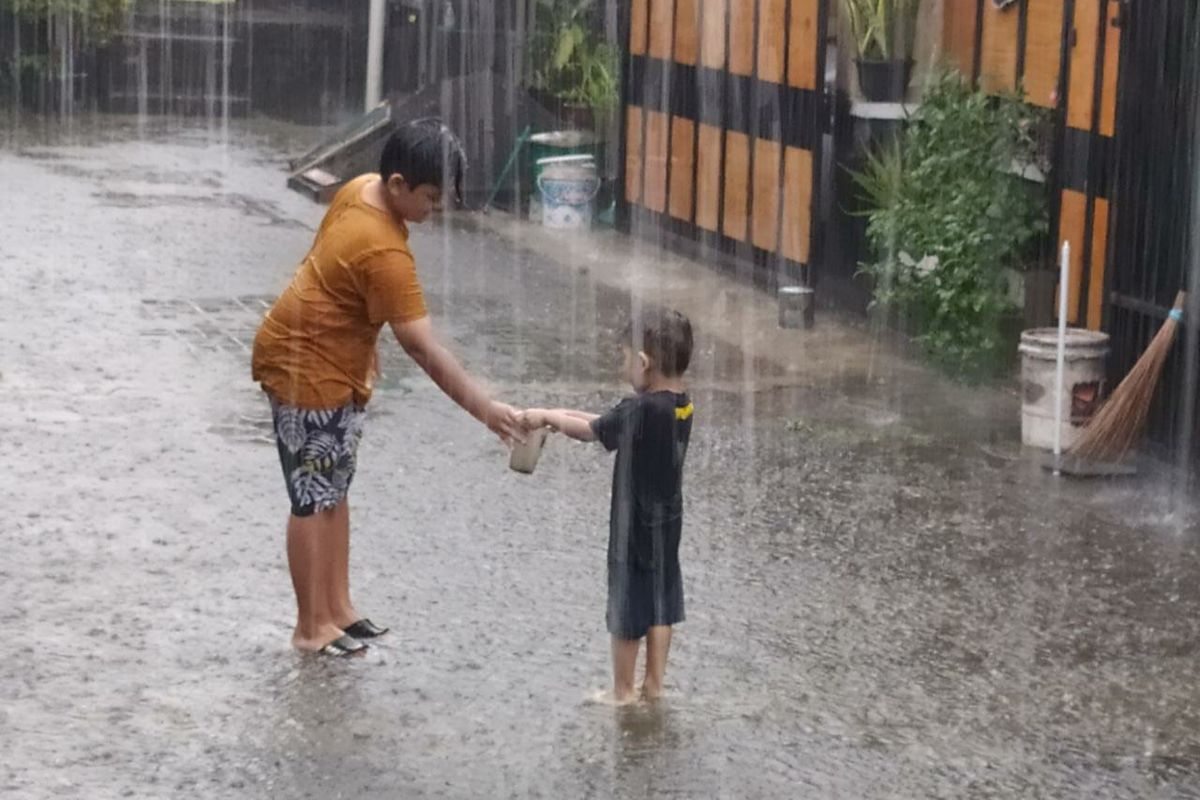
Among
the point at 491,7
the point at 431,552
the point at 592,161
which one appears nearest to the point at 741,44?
the point at 592,161

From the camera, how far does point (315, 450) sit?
650 cm

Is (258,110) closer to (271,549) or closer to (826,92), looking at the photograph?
(826,92)

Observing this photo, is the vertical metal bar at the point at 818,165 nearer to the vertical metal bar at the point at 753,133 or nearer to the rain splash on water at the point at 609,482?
the rain splash on water at the point at 609,482

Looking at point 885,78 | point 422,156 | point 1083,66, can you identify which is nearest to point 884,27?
point 885,78

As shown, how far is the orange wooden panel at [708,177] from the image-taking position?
47.6 feet

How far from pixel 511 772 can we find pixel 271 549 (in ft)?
7.63

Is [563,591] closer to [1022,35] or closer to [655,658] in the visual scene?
[655,658]

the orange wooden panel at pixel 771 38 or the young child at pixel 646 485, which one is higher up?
the orange wooden panel at pixel 771 38

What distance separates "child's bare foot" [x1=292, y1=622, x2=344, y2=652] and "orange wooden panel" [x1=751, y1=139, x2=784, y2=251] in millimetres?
7441

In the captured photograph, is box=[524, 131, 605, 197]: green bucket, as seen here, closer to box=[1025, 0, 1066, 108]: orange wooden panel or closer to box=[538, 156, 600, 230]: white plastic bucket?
box=[538, 156, 600, 230]: white plastic bucket

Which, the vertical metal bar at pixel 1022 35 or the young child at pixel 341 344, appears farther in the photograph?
the vertical metal bar at pixel 1022 35

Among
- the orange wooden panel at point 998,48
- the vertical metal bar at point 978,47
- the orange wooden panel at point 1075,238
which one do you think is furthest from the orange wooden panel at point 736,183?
the orange wooden panel at point 1075,238

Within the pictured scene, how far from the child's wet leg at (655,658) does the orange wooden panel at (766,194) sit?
7.64m

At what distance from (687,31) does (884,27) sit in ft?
9.74
